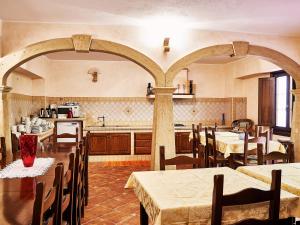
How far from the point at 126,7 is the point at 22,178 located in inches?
97.9

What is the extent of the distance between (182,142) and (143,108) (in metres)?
1.45

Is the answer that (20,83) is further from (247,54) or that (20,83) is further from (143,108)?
(247,54)

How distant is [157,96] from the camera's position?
4.84 meters

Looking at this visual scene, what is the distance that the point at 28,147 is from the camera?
2.60 meters

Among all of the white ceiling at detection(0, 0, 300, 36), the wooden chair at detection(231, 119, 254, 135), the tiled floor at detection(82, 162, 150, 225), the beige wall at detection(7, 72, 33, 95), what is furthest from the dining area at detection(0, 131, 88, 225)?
the wooden chair at detection(231, 119, 254, 135)

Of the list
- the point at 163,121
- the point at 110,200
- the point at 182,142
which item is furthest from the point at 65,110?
the point at 110,200

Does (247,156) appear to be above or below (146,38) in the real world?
below

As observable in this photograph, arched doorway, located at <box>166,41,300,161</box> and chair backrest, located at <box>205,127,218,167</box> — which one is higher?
arched doorway, located at <box>166,41,300,161</box>

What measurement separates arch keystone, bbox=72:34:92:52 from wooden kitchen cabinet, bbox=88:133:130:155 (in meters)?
3.17

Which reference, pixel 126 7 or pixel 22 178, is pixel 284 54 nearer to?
pixel 126 7

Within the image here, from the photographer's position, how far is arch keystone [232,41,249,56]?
4992mm

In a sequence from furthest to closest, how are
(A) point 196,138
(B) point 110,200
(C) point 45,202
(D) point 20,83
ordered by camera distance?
(D) point 20,83, (A) point 196,138, (B) point 110,200, (C) point 45,202

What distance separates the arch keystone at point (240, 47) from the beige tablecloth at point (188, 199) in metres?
3.06

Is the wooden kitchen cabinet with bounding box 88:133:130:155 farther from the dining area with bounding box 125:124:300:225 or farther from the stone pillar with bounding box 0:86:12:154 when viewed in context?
the dining area with bounding box 125:124:300:225
